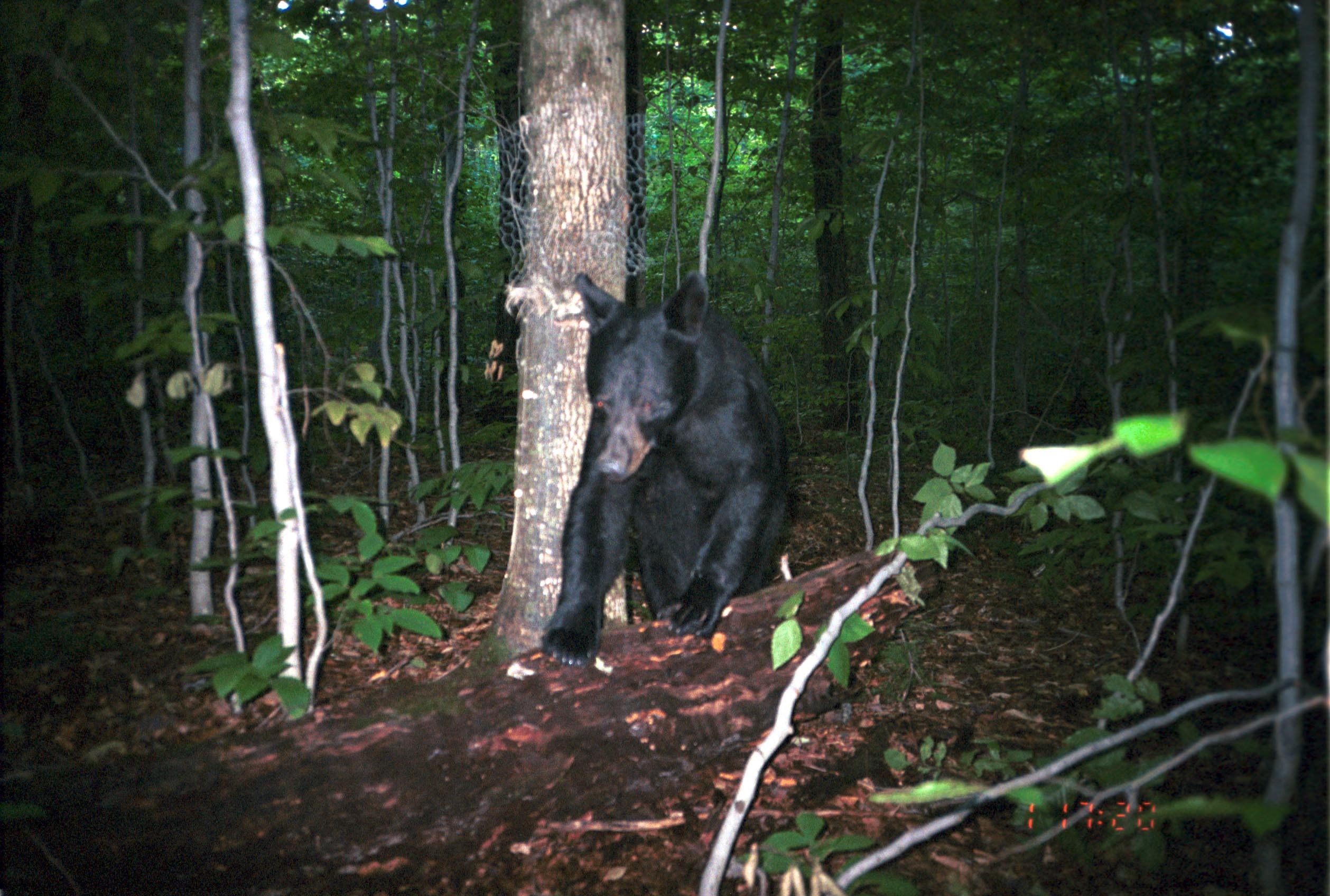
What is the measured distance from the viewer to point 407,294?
6.36 metres

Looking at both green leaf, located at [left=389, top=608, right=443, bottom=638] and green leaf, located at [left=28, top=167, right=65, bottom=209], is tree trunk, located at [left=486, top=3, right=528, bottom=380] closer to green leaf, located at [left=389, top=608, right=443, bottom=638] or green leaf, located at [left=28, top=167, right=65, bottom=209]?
green leaf, located at [left=389, top=608, right=443, bottom=638]

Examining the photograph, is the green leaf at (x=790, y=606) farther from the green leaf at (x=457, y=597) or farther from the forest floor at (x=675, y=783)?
the green leaf at (x=457, y=597)

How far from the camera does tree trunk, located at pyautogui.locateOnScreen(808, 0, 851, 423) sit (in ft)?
28.1

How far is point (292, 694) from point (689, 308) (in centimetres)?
196

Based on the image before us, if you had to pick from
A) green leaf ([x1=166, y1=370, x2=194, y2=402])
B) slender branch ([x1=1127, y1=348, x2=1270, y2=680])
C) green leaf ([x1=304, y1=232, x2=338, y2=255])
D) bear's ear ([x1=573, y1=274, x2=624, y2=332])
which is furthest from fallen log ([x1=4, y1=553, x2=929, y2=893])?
green leaf ([x1=304, y1=232, x2=338, y2=255])

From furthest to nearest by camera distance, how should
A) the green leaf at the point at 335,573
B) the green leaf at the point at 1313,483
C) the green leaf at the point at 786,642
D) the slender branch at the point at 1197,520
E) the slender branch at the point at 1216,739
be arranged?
the green leaf at the point at 335,573
the green leaf at the point at 786,642
the slender branch at the point at 1197,520
the slender branch at the point at 1216,739
the green leaf at the point at 1313,483

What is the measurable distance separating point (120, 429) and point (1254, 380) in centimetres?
329

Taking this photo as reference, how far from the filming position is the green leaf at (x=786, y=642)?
232 cm

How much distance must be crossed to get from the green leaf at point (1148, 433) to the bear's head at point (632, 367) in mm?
1968

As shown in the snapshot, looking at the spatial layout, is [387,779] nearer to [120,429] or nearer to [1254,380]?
[120,429]

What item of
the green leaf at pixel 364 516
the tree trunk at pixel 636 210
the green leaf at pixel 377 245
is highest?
the tree trunk at pixel 636 210

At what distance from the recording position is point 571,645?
2709 mm

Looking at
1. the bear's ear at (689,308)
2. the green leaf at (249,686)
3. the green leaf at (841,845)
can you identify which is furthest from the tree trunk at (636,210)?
the green leaf at (841,845)

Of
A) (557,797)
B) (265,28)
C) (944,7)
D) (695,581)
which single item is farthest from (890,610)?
(944,7)
